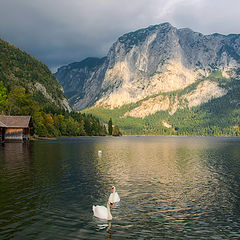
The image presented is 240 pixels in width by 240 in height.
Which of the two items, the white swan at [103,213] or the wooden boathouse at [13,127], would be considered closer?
the white swan at [103,213]

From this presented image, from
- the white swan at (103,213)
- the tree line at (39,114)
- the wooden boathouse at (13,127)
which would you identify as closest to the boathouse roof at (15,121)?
the wooden boathouse at (13,127)

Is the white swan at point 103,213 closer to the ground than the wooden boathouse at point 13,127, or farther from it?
closer to the ground

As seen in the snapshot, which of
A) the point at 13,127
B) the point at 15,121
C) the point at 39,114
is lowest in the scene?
the point at 13,127

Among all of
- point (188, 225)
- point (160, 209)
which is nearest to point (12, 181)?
point (160, 209)

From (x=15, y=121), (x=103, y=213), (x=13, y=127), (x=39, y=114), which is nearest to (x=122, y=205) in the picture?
(x=103, y=213)

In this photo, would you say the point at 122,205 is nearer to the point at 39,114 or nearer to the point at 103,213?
the point at 103,213

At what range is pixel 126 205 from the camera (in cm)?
2236

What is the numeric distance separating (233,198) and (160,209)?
29.2 ft

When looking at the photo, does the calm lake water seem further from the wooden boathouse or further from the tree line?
Answer: the tree line

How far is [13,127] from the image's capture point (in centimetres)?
9725

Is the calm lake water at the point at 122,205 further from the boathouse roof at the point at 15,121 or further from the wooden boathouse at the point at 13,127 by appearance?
the wooden boathouse at the point at 13,127

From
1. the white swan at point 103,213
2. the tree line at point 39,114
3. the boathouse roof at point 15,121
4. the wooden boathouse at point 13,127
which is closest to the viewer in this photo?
the white swan at point 103,213

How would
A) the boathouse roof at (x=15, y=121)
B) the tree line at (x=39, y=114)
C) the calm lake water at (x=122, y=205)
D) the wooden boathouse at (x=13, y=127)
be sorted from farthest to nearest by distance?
1. the tree line at (x=39, y=114)
2. the wooden boathouse at (x=13, y=127)
3. the boathouse roof at (x=15, y=121)
4. the calm lake water at (x=122, y=205)

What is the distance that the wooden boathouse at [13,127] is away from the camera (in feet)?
317
